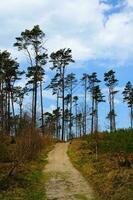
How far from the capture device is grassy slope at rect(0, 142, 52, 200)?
17.4 m

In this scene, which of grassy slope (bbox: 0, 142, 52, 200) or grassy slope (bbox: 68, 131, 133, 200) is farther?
grassy slope (bbox: 68, 131, 133, 200)

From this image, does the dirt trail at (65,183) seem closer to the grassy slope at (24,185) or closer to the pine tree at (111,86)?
the grassy slope at (24,185)

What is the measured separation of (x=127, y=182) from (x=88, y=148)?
15850 millimetres

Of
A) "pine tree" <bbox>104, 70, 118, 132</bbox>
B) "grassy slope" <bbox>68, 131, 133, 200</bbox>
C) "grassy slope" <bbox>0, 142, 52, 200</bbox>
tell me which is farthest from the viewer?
"pine tree" <bbox>104, 70, 118, 132</bbox>

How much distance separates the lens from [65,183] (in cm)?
2022

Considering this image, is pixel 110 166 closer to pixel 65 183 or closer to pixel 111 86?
pixel 65 183

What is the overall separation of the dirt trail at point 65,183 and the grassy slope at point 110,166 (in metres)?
0.42

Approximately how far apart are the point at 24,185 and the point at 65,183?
1.90m

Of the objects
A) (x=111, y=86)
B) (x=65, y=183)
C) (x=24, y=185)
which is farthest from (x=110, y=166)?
(x=111, y=86)

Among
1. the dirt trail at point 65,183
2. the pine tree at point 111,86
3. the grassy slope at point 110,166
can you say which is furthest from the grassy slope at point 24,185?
the pine tree at point 111,86

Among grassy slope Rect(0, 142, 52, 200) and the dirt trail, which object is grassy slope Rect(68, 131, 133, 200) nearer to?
the dirt trail

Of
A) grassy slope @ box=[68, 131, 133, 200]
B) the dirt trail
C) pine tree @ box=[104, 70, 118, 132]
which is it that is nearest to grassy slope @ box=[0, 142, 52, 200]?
the dirt trail

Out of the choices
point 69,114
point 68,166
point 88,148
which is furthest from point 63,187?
point 69,114

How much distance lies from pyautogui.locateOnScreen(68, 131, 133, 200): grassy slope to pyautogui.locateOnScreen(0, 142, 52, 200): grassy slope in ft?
7.11
